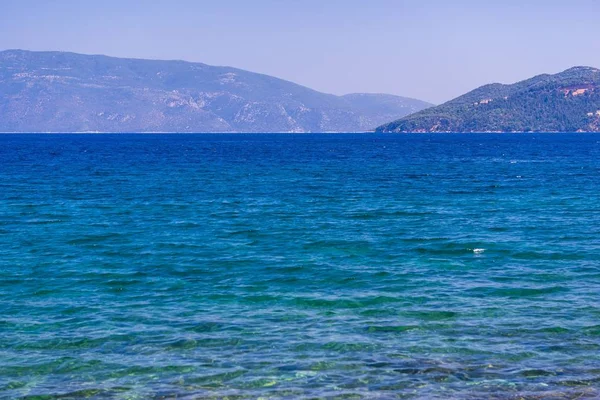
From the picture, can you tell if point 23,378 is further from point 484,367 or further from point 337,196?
point 337,196

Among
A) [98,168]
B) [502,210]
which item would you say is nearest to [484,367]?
[502,210]

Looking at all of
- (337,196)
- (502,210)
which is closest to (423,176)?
(337,196)

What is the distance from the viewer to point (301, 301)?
24.8 metres

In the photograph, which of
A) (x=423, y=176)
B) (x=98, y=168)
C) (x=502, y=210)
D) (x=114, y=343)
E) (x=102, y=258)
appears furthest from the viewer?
(x=98, y=168)

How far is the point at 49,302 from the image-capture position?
25000 millimetres

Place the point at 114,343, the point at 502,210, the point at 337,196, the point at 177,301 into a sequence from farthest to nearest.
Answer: the point at 337,196 < the point at 502,210 < the point at 177,301 < the point at 114,343

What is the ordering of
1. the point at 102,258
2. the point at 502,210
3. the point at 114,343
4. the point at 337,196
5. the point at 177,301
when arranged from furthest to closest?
A: the point at 337,196 < the point at 502,210 < the point at 102,258 < the point at 177,301 < the point at 114,343

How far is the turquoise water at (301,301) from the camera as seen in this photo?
1759 cm

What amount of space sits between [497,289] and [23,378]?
50.5 feet

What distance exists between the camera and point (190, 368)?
18281 mm

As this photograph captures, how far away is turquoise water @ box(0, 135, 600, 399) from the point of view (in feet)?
57.7

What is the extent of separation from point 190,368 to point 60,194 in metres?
44.9

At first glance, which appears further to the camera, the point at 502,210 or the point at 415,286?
the point at 502,210

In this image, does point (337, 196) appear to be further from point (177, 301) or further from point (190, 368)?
point (190, 368)
